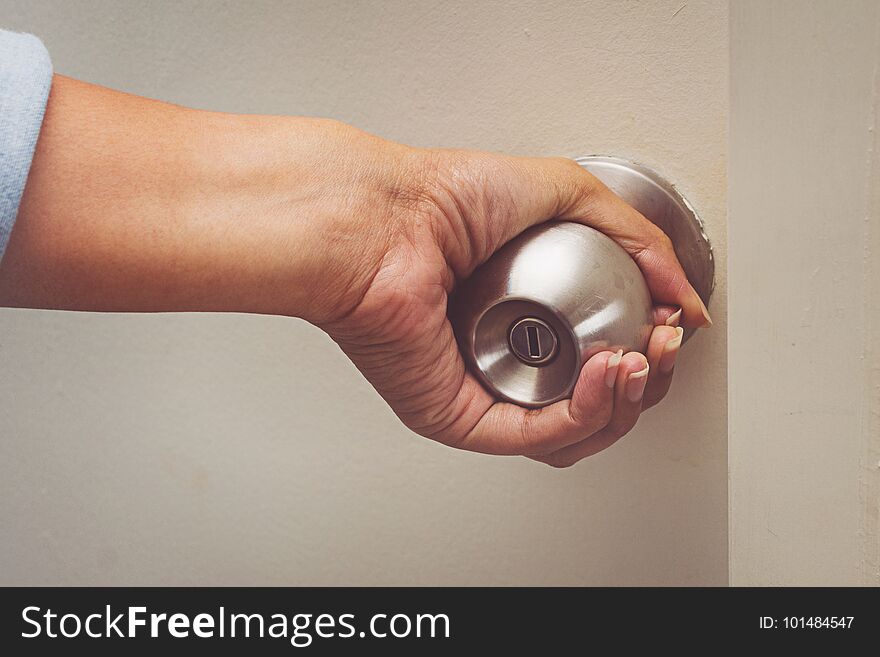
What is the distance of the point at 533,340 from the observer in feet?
1.27

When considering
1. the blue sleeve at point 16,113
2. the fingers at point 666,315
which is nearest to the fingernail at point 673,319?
the fingers at point 666,315

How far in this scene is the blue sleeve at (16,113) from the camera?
0.29 metres

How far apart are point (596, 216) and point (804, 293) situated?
13 cm

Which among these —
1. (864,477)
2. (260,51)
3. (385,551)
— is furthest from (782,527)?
(260,51)

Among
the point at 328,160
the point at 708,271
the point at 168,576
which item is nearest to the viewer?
the point at 328,160

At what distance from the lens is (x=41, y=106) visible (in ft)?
1.01

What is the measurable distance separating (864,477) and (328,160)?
27cm

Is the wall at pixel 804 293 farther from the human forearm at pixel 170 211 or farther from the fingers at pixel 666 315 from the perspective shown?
the human forearm at pixel 170 211

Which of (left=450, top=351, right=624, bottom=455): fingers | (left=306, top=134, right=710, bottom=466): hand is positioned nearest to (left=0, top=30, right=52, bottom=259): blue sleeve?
(left=306, top=134, right=710, bottom=466): hand

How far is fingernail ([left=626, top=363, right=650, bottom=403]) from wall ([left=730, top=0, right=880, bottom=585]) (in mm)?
44

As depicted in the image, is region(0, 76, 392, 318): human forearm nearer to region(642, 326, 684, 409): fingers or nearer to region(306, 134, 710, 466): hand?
region(306, 134, 710, 466): hand

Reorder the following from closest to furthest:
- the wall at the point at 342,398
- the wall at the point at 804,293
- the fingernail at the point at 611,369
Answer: the wall at the point at 804,293 → the fingernail at the point at 611,369 → the wall at the point at 342,398

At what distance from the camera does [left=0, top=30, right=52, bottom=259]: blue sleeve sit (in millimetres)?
295

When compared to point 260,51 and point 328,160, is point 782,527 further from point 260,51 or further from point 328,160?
point 260,51
